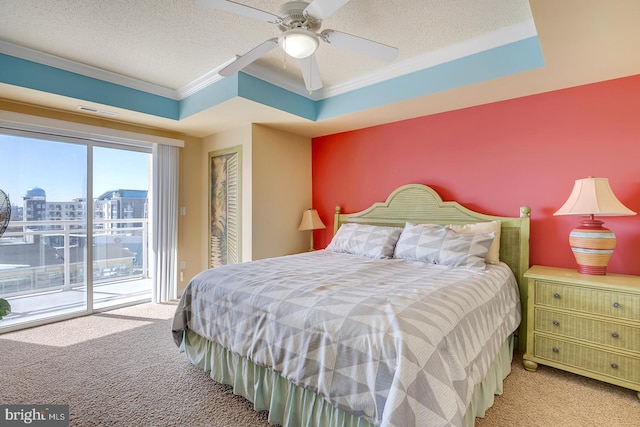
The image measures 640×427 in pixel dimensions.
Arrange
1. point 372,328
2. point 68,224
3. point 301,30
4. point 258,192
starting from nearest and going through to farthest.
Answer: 1. point 372,328
2. point 301,30
3. point 68,224
4. point 258,192

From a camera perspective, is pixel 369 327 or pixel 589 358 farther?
pixel 589 358

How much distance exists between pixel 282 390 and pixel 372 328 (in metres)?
0.71

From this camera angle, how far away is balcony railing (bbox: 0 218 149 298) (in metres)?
3.06

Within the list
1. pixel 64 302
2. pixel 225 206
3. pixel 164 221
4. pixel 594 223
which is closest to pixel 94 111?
pixel 164 221

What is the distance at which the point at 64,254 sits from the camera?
3373 millimetres

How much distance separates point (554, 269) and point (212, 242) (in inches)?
149

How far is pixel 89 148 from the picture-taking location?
343 centimetres

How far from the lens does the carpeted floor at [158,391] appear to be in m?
1.72

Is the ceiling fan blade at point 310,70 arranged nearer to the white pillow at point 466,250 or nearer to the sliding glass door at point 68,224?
the white pillow at point 466,250

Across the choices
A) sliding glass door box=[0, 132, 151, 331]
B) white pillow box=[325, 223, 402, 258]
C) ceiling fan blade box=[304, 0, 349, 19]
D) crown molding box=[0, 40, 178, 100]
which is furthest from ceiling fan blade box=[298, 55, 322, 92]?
sliding glass door box=[0, 132, 151, 331]

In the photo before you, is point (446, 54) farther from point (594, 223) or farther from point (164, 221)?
point (164, 221)

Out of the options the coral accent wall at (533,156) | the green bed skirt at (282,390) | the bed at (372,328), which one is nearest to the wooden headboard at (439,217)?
the bed at (372,328)

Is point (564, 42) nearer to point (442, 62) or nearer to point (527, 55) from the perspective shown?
point (527, 55)

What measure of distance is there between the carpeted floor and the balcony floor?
428 millimetres
